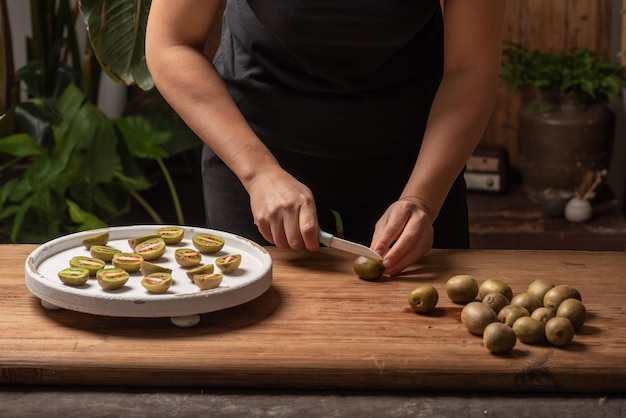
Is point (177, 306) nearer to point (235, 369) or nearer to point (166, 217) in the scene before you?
point (235, 369)

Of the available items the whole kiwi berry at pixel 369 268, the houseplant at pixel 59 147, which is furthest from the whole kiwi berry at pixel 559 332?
the houseplant at pixel 59 147

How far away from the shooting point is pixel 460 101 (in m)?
1.54

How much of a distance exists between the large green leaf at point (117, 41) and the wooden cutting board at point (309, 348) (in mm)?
1299

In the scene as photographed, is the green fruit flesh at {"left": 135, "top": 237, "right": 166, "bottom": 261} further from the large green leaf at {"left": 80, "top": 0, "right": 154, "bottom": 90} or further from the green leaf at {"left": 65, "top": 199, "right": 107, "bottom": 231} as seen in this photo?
the green leaf at {"left": 65, "top": 199, "right": 107, "bottom": 231}

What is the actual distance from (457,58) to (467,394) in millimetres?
625

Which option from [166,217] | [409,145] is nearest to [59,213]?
[166,217]

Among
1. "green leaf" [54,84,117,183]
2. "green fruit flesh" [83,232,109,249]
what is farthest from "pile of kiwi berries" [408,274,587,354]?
"green leaf" [54,84,117,183]

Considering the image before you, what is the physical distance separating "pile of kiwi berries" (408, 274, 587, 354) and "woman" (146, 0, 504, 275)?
0.14 metres

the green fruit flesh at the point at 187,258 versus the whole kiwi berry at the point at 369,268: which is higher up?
the green fruit flesh at the point at 187,258

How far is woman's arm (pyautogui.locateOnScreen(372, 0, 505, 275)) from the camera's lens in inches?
58.2

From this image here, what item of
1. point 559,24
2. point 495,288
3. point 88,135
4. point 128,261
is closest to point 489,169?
→ point 559,24

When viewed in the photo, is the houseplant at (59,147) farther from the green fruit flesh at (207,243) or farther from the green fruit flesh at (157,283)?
the green fruit flesh at (157,283)

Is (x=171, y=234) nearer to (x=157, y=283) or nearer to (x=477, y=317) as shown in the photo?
(x=157, y=283)

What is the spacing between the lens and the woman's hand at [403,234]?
1.41 meters
